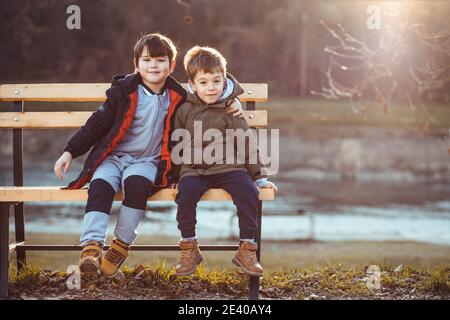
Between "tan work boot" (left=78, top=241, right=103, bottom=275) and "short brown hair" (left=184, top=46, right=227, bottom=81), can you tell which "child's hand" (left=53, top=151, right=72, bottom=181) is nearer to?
"tan work boot" (left=78, top=241, right=103, bottom=275)

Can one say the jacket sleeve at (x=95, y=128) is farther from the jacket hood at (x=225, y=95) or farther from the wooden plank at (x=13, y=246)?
the wooden plank at (x=13, y=246)

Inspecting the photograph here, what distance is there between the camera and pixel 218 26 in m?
39.2

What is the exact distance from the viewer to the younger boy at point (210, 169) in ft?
11.8

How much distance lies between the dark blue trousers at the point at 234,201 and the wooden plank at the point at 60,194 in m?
0.04

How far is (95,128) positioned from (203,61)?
2.40ft

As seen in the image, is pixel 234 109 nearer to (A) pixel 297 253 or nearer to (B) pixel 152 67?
(B) pixel 152 67

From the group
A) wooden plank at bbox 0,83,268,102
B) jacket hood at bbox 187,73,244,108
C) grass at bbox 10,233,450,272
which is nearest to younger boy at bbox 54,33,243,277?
jacket hood at bbox 187,73,244,108

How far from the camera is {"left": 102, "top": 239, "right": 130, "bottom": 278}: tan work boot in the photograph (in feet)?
11.4

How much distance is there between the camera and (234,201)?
3631 mm

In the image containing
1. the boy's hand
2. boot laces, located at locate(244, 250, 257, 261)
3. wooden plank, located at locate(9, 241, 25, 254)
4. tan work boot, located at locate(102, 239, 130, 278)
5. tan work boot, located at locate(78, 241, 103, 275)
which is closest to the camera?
tan work boot, located at locate(78, 241, 103, 275)

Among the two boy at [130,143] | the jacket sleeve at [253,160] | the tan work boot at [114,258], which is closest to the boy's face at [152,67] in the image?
the two boy at [130,143]

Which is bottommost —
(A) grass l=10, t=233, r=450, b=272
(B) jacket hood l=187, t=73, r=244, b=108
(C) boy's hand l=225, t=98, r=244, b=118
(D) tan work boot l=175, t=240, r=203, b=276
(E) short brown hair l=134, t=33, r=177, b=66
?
(A) grass l=10, t=233, r=450, b=272
